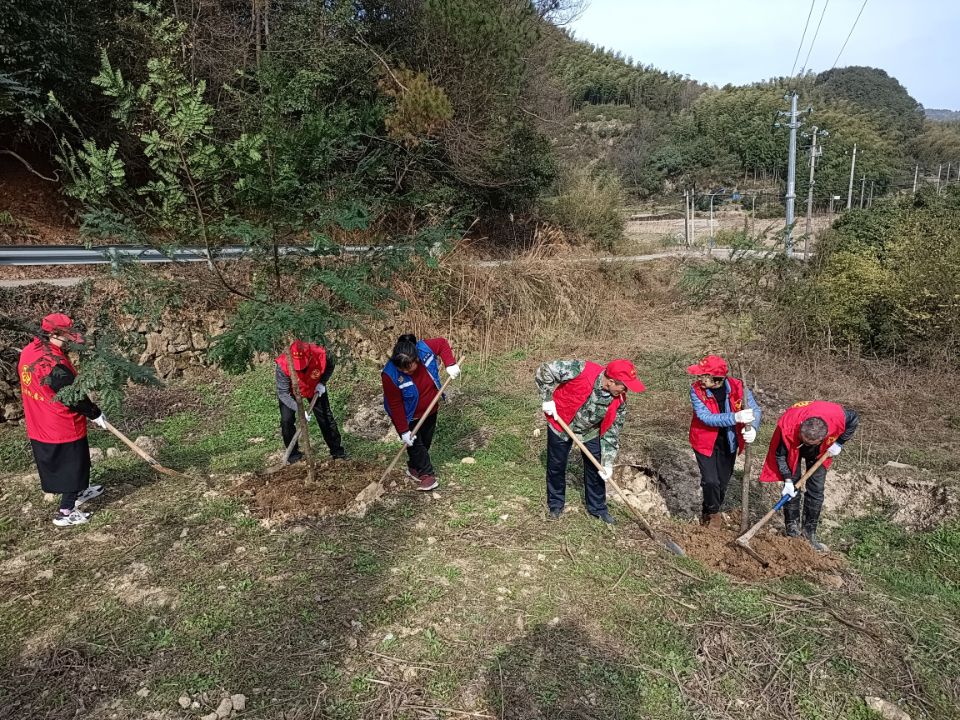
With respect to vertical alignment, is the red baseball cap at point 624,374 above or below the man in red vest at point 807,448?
above

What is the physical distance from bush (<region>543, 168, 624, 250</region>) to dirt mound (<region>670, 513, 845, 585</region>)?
14.2m

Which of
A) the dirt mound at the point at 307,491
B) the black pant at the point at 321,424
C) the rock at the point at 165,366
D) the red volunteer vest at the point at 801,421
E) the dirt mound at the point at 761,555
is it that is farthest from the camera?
the rock at the point at 165,366

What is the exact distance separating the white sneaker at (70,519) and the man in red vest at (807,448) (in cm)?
549

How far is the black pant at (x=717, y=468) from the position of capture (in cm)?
464

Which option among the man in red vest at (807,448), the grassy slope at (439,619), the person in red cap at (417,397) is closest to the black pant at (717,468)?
the man in red vest at (807,448)

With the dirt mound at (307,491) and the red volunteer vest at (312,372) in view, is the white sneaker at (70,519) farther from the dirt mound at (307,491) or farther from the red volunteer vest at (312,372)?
the red volunteer vest at (312,372)

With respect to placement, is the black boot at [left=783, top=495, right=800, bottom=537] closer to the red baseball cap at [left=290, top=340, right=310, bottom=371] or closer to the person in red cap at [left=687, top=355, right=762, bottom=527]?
the person in red cap at [left=687, top=355, right=762, bottom=527]

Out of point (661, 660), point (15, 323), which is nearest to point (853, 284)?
point (661, 660)

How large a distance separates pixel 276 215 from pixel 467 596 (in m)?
2.99

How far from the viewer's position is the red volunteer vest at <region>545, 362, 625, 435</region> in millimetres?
4266

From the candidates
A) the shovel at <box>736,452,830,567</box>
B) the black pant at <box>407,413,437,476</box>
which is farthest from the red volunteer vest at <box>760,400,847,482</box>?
the black pant at <box>407,413,437,476</box>

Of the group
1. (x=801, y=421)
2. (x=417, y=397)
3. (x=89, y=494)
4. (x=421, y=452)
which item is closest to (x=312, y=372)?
(x=417, y=397)

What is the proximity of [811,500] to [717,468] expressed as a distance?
75 centimetres

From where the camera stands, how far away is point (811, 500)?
14.9 ft
